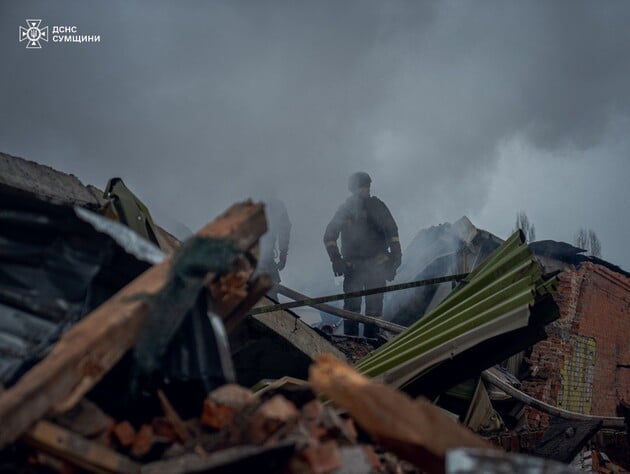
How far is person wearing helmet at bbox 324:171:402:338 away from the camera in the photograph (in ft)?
→ 23.9

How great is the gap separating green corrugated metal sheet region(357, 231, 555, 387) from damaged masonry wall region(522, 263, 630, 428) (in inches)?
233

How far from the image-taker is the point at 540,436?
546 centimetres

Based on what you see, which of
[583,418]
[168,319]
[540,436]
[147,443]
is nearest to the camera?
[147,443]

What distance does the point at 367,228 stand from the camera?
7344mm

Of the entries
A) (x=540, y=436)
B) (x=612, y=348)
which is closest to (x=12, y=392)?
(x=540, y=436)

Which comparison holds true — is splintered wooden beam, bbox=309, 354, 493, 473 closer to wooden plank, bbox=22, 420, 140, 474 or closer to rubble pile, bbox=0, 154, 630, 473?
rubble pile, bbox=0, 154, 630, 473

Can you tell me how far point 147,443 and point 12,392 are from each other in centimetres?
45

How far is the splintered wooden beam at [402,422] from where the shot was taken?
148cm

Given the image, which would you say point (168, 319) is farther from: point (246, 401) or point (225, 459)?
point (225, 459)

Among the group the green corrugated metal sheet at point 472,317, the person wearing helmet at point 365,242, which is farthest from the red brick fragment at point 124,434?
the person wearing helmet at point 365,242

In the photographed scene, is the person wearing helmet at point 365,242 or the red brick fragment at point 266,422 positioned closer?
the red brick fragment at point 266,422

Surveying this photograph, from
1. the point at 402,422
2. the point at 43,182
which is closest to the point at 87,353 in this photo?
the point at 402,422

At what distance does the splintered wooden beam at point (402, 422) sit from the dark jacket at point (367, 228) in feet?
18.8

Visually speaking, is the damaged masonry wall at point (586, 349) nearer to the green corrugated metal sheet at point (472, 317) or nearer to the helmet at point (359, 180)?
the helmet at point (359, 180)
